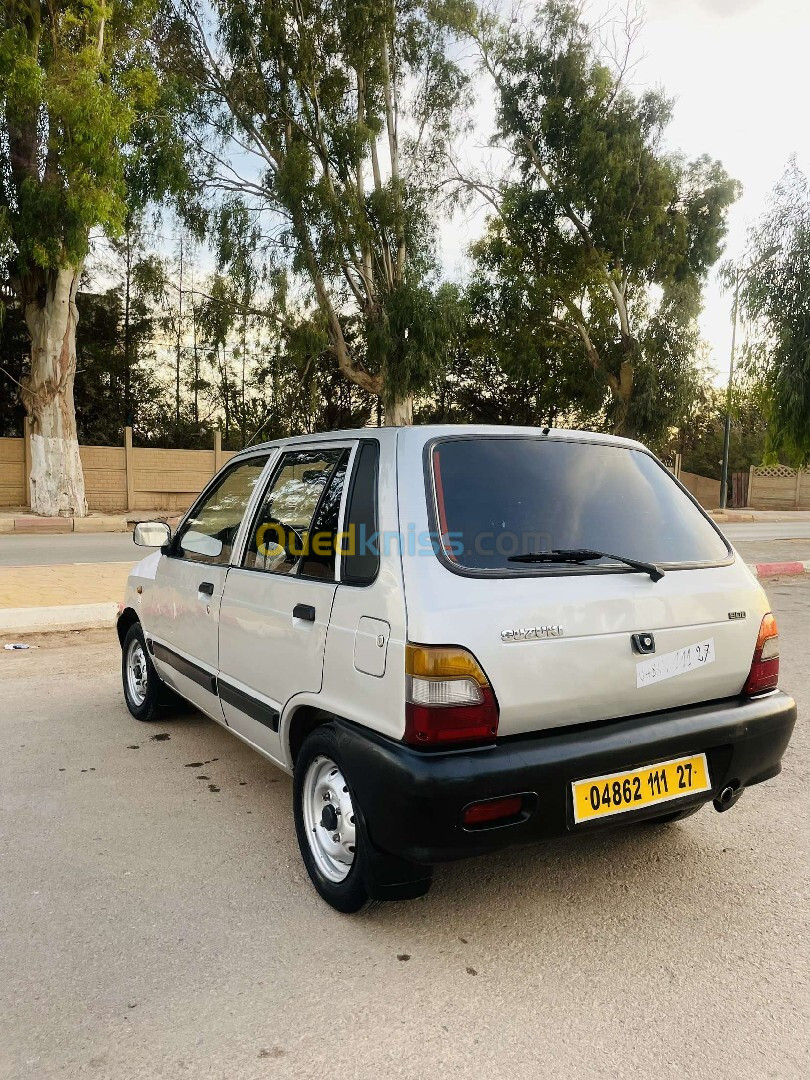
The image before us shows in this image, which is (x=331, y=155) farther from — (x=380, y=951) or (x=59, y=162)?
(x=380, y=951)

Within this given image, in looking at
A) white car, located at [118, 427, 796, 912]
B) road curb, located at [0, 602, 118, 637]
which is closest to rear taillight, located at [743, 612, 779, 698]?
white car, located at [118, 427, 796, 912]

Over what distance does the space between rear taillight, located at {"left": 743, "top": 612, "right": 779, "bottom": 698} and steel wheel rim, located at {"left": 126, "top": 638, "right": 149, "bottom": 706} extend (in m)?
3.31

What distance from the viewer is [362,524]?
104 inches

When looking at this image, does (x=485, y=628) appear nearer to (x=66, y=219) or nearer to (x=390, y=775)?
(x=390, y=775)

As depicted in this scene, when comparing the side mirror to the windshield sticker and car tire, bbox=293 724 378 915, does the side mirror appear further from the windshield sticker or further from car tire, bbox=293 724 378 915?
the windshield sticker

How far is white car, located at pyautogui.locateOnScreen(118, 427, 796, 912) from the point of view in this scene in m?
2.29

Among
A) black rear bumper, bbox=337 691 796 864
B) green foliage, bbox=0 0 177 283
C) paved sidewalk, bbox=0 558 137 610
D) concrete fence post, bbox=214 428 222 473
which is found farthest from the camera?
concrete fence post, bbox=214 428 222 473

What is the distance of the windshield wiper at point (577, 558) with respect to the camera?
255 cm

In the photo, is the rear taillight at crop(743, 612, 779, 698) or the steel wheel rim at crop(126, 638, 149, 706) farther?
the steel wheel rim at crop(126, 638, 149, 706)

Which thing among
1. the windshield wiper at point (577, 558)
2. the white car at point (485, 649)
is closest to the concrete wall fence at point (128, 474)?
the white car at point (485, 649)

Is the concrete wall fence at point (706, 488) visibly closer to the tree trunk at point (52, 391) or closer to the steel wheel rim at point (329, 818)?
the tree trunk at point (52, 391)

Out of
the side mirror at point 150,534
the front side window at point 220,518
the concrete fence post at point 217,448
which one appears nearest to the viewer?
the front side window at point 220,518

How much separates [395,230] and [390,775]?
21.1 m

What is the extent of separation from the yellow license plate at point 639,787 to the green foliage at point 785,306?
557 inches
